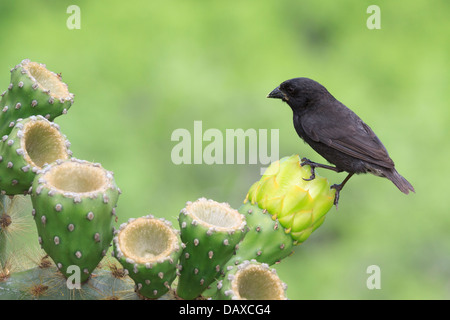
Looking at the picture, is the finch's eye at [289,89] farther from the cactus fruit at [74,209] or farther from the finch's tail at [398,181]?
the cactus fruit at [74,209]

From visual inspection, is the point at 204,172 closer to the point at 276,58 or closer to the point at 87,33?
the point at 276,58

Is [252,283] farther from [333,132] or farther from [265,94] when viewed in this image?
[265,94]

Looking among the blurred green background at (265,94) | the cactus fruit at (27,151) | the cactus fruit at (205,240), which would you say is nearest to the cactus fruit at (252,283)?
the cactus fruit at (205,240)

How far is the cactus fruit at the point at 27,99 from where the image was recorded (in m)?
1.65

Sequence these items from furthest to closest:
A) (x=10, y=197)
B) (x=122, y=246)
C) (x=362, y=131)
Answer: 1. (x=362, y=131)
2. (x=10, y=197)
3. (x=122, y=246)

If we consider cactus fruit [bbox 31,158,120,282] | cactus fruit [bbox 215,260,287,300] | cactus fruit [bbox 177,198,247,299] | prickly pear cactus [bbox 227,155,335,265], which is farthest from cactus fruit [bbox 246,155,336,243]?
cactus fruit [bbox 31,158,120,282]

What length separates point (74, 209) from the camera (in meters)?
1.31

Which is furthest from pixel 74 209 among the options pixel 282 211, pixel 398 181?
pixel 398 181

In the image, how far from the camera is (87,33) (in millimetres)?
4957

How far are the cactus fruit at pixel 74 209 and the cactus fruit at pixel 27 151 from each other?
0.16 meters

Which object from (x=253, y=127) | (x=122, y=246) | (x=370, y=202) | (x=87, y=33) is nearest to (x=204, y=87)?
(x=253, y=127)

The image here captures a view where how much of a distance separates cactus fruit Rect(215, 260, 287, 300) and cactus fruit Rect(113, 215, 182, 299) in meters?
0.12

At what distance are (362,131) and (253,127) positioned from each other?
1995 millimetres

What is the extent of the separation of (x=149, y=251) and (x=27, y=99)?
53 cm
